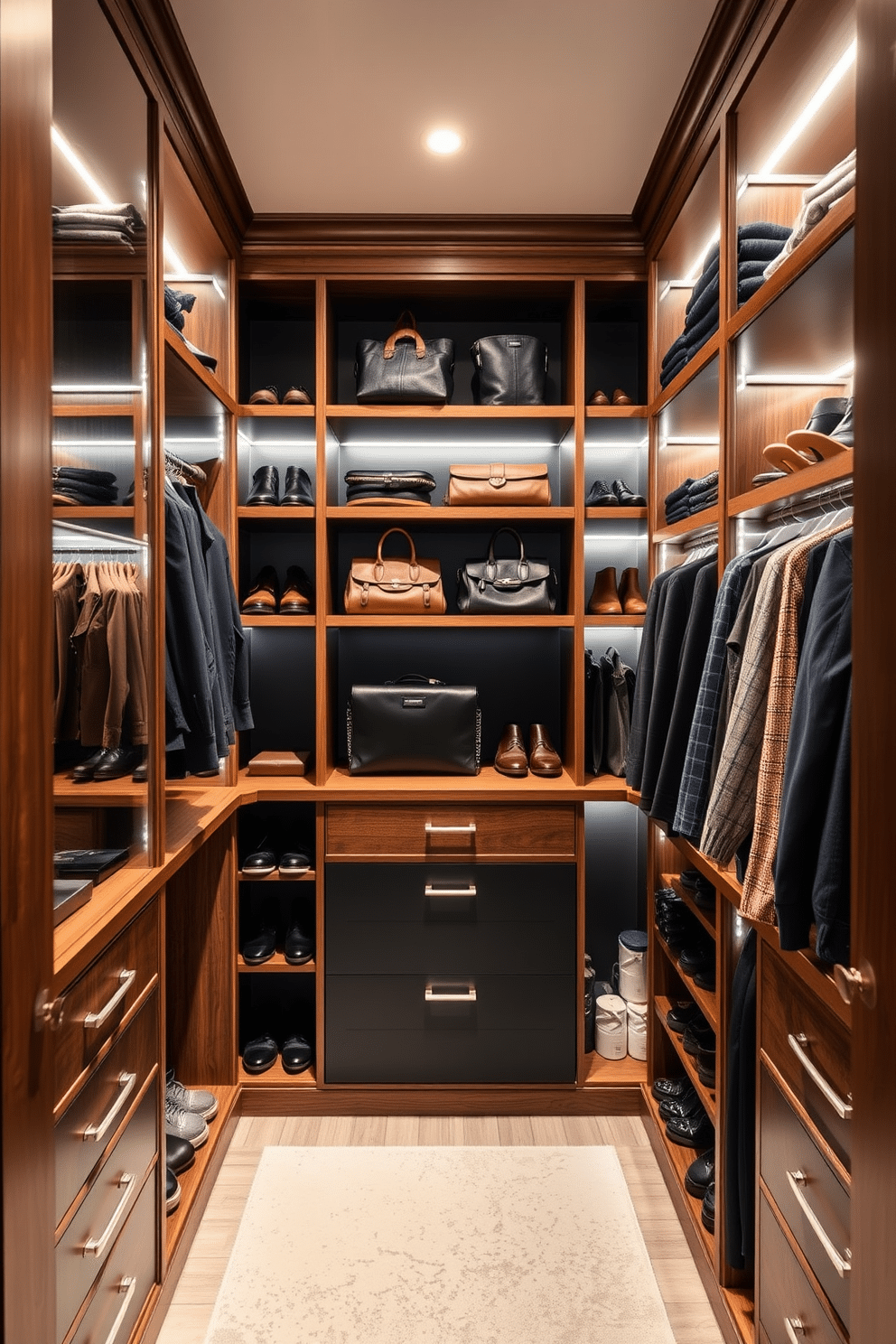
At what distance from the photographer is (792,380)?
185 cm

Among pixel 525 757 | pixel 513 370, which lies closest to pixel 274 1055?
pixel 525 757

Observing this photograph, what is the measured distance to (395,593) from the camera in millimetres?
2660

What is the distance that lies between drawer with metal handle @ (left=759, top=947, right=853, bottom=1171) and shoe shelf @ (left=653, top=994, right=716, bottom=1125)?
20.0 inches

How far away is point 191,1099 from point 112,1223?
0.96m

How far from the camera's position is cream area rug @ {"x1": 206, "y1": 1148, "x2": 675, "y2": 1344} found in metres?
1.78

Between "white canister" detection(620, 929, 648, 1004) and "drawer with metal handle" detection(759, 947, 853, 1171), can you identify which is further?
"white canister" detection(620, 929, 648, 1004)

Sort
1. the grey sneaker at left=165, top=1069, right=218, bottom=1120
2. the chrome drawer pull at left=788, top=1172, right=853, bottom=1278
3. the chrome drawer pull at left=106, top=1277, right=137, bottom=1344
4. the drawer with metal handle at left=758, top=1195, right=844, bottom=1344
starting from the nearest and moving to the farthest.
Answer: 1. the chrome drawer pull at left=788, top=1172, right=853, bottom=1278
2. the drawer with metal handle at left=758, top=1195, right=844, bottom=1344
3. the chrome drawer pull at left=106, top=1277, right=137, bottom=1344
4. the grey sneaker at left=165, top=1069, right=218, bottom=1120

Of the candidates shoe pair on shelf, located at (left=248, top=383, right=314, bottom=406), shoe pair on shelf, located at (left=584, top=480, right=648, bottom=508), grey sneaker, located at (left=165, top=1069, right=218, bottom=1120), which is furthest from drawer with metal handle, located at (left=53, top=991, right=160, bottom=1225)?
shoe pair on shelf, located at (left=584, top=480, right=648, bottom=508)

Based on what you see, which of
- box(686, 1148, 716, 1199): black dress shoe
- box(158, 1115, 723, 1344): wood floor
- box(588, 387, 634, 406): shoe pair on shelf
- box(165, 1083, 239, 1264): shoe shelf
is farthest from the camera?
box(588, 387, 634, 406): shoe pair on shelf

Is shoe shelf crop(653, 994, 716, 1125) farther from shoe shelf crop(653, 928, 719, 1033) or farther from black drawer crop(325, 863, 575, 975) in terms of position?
black drawer crop(325, 863, 575, 975)

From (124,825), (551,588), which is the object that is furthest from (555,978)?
(124,825)

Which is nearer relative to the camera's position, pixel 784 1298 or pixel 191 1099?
pixel 784 1298

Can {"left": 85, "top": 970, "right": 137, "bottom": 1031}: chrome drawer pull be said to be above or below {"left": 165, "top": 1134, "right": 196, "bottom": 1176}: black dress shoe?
above

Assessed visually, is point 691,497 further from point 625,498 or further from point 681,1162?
point 681,1162
